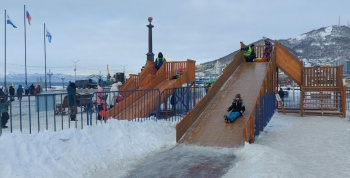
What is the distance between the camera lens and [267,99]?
13562mm

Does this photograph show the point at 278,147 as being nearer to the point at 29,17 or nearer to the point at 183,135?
the point at 183,135

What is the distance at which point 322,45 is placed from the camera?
162 metres

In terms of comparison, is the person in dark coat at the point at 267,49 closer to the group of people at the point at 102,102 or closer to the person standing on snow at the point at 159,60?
the person standing on snow at the point at 159,60

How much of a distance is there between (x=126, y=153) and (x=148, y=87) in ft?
24.4

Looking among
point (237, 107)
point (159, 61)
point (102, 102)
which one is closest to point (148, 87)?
point (159, 61)

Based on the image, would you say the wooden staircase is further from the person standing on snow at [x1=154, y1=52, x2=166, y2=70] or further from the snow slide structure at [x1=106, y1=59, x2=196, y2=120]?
the person standing on snow at [x1=154, y1=52, x2=166, y2=70]

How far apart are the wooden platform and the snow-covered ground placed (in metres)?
0.73

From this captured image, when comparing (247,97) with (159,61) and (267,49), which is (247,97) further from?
(267,49)

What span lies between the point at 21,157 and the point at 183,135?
543 centimetres

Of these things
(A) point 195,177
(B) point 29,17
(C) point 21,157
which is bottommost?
(A) point 195,177

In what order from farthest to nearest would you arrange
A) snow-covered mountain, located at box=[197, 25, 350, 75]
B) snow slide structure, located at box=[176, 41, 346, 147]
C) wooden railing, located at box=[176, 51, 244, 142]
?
1. snow-covered mountain, located at box=[197, 25, 350, 75]
2. wooden railing, located at box=[176, 51, 244, 142]
3. snow slide structure, located at box=[176, 41, 346, 147]

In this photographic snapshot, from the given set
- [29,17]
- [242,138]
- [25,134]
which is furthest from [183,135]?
[29,17]

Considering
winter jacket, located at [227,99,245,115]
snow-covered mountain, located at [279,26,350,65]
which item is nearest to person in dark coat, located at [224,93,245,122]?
winter jacket, located at [227,99,245,115]

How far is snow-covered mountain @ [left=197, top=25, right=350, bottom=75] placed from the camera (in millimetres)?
139750
